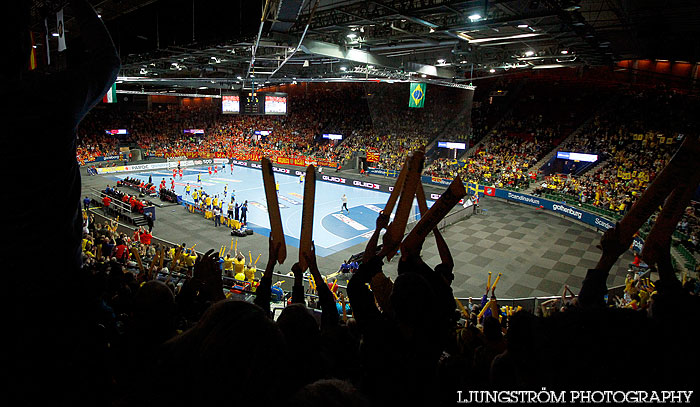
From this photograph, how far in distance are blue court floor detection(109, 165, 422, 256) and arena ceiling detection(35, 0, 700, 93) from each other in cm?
955

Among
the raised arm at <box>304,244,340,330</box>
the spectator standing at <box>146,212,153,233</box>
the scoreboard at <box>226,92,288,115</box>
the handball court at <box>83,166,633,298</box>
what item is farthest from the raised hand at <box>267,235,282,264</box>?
the scoreboard at <box>226,92,288,115</box>

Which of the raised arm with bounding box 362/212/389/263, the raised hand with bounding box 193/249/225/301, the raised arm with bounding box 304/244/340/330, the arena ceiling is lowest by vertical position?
the raised hand with bounding box 193/249/225/301

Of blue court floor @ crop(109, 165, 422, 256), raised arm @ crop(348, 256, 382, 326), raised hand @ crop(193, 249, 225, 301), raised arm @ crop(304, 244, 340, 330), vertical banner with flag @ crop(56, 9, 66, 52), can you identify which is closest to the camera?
raised arm @ crop(348, 256, 382, 326)

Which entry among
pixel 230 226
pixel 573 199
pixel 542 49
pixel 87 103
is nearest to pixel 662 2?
pixel 542 49

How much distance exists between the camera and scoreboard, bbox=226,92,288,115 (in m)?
30.3

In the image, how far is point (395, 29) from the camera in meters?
16.6

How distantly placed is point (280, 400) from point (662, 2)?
20611mm

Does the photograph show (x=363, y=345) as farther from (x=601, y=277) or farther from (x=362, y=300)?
(x=601, y=277)

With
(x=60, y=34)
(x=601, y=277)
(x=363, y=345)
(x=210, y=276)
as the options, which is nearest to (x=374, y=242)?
(x=363, y=345)

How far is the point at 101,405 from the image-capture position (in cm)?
155

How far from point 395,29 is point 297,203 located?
15.7 metres

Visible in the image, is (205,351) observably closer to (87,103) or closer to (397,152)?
(87,103)

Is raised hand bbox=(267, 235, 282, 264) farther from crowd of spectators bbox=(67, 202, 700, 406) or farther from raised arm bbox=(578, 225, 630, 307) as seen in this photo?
raised arm bbox=(578, 225, 630, 307)

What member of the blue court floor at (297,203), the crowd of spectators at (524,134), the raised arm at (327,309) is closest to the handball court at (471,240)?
the blue court floor at (297,203)
